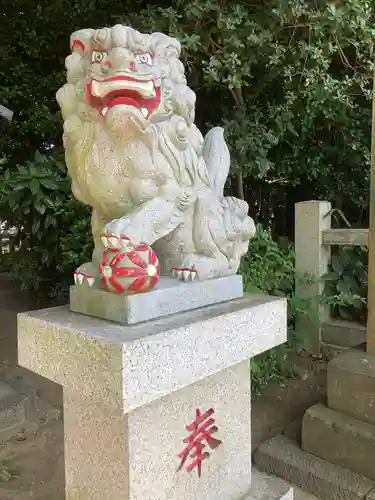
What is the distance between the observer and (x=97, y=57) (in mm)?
1345

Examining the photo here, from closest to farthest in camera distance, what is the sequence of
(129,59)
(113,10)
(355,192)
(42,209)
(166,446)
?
(129,59)
(166,446)
(42,209)
(113,10)
(355,192)

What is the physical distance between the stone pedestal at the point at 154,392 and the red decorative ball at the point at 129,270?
0.38 feet

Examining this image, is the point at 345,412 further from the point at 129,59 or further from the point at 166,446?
the point at 129,59

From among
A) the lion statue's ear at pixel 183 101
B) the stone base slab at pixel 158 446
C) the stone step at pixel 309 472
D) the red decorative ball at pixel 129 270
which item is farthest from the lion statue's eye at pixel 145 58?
the stone step at pixel 309 472

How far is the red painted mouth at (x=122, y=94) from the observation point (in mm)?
1287

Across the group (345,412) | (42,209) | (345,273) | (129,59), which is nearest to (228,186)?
(345,273)

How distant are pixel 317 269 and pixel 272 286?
1.65 ft

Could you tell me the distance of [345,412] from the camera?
7.64ft

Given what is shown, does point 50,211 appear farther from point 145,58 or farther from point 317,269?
point 145,58

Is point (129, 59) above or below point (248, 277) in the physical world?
above

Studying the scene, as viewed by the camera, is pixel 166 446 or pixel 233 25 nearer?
pixel 166 446

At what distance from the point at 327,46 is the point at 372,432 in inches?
99.0

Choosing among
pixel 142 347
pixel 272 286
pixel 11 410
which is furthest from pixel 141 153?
pixel 11 410

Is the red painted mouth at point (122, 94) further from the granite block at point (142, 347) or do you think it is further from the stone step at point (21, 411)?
the stone step at point (21, 411)
